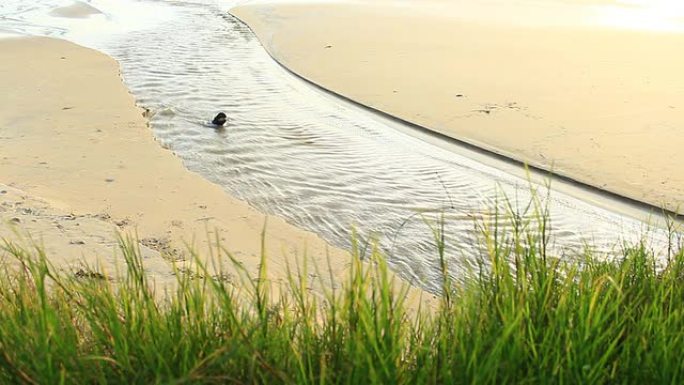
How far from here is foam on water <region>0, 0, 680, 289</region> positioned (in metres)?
5.23

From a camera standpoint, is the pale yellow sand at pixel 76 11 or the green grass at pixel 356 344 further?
the pale yellow sand at pixel 76 11

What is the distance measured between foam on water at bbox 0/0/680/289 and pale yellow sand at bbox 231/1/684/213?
50 centimetres

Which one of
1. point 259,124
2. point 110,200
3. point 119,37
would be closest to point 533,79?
point 259,124

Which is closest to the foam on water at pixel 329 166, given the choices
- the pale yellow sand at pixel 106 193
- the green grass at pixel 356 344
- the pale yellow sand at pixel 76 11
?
the pale yellow sand at pixel 106 193

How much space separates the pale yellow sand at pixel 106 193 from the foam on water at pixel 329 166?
11.6 inches

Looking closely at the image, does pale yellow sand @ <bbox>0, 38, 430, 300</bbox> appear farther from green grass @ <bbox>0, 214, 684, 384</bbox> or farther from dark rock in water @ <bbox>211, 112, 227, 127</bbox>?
green grass @ <bbox>0, 214, 684, 384</bbox>

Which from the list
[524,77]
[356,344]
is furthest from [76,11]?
[356,344]

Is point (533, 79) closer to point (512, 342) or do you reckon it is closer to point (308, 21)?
point (308, 21)

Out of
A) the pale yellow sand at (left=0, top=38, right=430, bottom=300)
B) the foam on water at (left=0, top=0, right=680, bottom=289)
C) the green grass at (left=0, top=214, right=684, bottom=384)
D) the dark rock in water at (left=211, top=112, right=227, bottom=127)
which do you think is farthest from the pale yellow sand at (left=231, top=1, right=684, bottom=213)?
the green grass at (left=0, top=214, right=684, bottom=384)

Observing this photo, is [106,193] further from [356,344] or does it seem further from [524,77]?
[524,77]

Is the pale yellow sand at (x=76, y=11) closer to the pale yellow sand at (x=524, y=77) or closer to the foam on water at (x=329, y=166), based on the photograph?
the pale yellow sand at (x=524, y=77)

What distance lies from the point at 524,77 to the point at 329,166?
3632 millimetres

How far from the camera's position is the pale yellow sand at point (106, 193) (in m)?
4.58

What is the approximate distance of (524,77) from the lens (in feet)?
29.8
